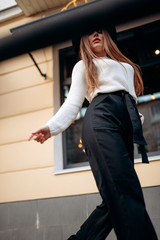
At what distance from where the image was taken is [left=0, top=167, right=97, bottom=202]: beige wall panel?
2.34 meters

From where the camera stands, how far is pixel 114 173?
898mm

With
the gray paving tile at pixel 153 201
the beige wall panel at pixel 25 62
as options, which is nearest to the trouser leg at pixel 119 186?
the gray paving tile at pixel 153 201

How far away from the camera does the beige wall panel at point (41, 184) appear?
234 centimetres

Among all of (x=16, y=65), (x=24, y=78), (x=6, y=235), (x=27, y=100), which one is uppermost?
(x=16, y=65)

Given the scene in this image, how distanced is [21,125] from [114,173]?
219 cm

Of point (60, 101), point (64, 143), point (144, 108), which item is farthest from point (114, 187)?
point (144, 108)

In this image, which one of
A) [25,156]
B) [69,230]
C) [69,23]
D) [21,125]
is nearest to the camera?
[69,23]

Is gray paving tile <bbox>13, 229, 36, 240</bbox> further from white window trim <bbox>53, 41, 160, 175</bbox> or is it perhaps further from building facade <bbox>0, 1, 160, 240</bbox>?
white window trim <bbox>53, 41, 160, 175</bbox>

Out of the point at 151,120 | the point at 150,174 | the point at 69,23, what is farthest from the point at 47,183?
the point at 151,120

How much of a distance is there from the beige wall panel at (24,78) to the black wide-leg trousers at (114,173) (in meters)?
2.03

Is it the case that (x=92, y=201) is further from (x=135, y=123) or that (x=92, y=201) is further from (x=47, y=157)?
(x=135, y=123)

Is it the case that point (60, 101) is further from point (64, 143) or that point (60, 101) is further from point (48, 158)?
point (48, 158)

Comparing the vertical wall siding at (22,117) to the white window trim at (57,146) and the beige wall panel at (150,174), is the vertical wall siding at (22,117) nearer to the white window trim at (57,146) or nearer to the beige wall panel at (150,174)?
the white window trim at (57,146)

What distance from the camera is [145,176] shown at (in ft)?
7.08
